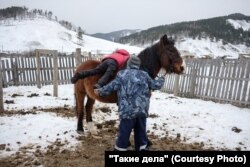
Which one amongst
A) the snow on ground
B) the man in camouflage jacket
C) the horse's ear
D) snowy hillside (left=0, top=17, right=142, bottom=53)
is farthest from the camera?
snowy hillside (left=0, top=17, right=142, bottom=53)

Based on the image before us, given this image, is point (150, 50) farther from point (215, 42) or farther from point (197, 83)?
point (215, 42)

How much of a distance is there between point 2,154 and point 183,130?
14.4 ft

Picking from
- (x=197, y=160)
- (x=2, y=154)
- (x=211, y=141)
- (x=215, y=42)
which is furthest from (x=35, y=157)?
(x=215, y=42)

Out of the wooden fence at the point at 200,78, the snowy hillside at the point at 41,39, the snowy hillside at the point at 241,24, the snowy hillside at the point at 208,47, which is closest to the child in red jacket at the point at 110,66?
the wooden fence at the point at 200,78

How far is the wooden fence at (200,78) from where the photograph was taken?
34.0 feet

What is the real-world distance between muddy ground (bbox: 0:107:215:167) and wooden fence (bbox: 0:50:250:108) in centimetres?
519

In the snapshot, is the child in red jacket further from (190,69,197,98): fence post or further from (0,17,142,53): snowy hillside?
(0,17,142,53): snowy hillside

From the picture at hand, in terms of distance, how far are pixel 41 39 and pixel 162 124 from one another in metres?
98.8

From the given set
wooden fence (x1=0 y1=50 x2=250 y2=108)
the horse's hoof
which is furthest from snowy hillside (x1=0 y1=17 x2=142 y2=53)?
the horse's hoof

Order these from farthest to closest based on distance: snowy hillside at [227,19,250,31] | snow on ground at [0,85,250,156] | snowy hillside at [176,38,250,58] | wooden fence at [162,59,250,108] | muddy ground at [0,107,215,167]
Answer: snowy hillside at [227,19,250,31] → snowy hillside at [176,38,250,58] → wooden fence at [162,59,250,108] → snow on ground at [0,85,250,156] → muddy ground at [0,107,215,167]

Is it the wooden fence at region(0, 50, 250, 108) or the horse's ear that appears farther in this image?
the wooden fence at region(0, 50, 250, 108)

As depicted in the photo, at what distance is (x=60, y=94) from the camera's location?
12.3 m

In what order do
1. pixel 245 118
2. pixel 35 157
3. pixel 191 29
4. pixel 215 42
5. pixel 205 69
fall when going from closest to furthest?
1. pixel 35 157
2. pixel 245 118
3. pixel 205 69
4. pixel 215 42
5. pixel 191 29

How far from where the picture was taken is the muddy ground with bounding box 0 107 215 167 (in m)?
4.77
